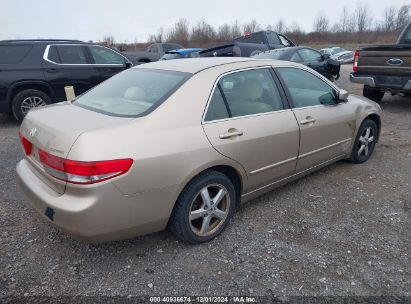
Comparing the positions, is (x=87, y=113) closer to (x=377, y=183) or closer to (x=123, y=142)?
(x=123, y=142)

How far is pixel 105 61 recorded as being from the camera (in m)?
8.00

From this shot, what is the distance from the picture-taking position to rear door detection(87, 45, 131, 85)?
7814 mm

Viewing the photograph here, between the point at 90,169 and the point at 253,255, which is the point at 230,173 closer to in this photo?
the point at 253,255

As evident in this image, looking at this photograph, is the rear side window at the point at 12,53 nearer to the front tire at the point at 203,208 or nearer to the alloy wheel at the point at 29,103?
the alloy wheel at the point at 29,103

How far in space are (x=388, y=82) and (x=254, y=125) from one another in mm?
5728

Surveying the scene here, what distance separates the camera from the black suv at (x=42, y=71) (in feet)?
22.4

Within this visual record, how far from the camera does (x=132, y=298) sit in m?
2.38

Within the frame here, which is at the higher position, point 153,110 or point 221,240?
point 153,110

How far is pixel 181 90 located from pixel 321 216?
1895 millimetres

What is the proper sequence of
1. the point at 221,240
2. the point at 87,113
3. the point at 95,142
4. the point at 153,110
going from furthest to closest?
1. the point at 221,240
2. the point at 87,113
3. the point at 153,110
4. the point at 95,142

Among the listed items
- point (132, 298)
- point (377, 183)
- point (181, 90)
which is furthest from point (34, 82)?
point (377, 183)

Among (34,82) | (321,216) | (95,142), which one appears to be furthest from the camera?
(34,82)

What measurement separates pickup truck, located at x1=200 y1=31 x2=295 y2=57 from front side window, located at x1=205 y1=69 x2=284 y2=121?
270 inches

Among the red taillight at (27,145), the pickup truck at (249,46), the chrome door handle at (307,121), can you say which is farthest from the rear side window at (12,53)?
the chrome door handle at (307,121)
